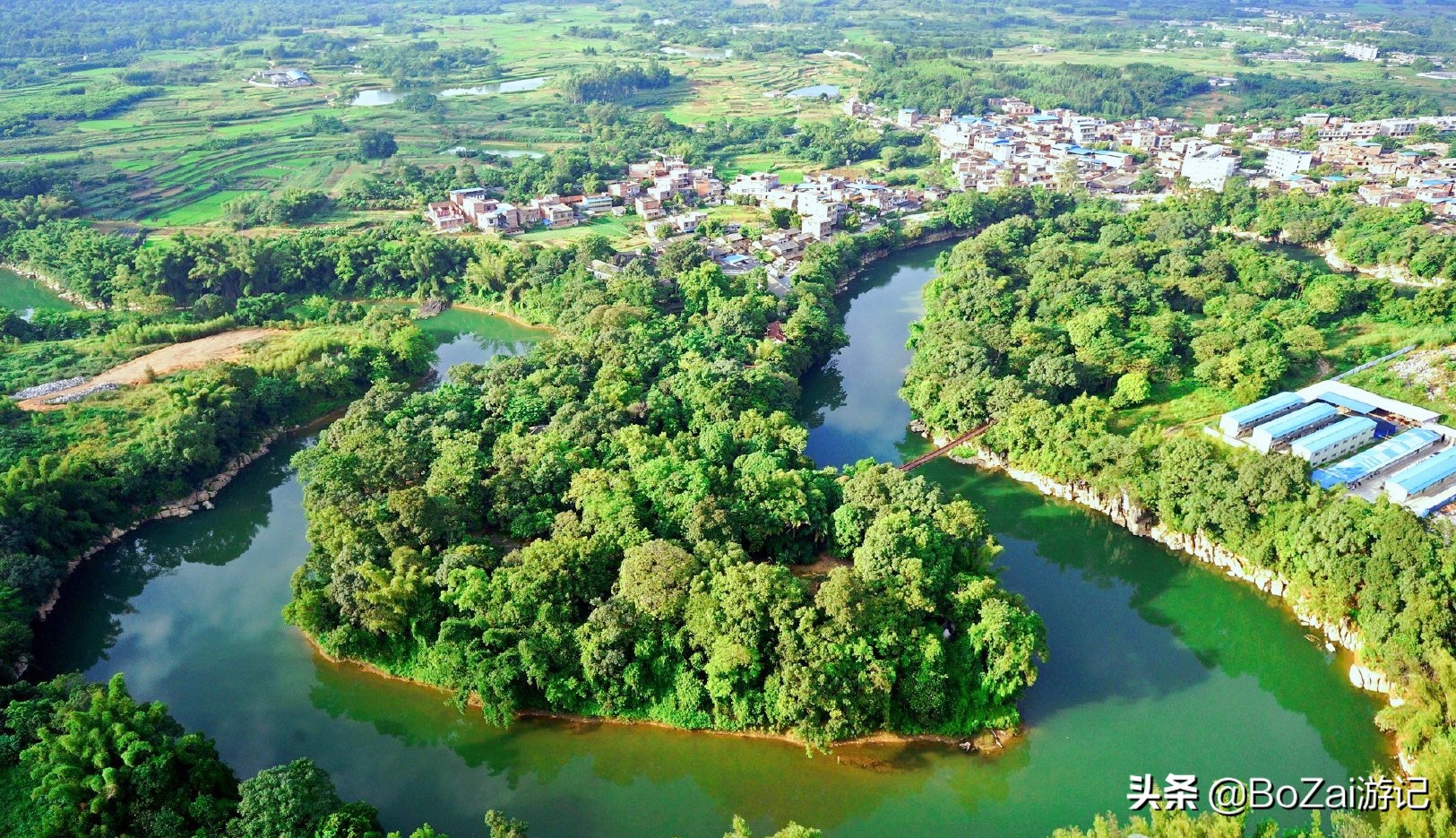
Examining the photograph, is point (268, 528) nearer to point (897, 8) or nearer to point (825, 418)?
point (825, 418)

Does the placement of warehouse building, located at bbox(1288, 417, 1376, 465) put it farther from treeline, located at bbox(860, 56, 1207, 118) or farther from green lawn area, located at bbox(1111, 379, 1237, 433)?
treeline, located at bbox(860, 56, 1207, 118)

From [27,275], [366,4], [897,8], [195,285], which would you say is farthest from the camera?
[366,4]

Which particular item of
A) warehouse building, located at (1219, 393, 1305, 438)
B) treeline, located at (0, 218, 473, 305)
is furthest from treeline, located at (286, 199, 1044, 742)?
treeline, located at (0, 218, 473, 305)

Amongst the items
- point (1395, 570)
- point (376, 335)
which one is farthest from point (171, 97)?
point (1395, 570)

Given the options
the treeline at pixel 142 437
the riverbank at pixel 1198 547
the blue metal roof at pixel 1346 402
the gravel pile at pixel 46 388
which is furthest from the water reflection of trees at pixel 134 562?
the blue metal roof at pixel 1346 402

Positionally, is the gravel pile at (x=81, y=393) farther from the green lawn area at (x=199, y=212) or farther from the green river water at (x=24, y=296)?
the green lawn area at (x=199, y=212)

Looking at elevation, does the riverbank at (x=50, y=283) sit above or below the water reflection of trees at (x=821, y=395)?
above

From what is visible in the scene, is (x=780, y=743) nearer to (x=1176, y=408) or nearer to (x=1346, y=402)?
(x=1176, y=408)

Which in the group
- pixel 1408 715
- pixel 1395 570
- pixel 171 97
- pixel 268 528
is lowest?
pixel 268 528
